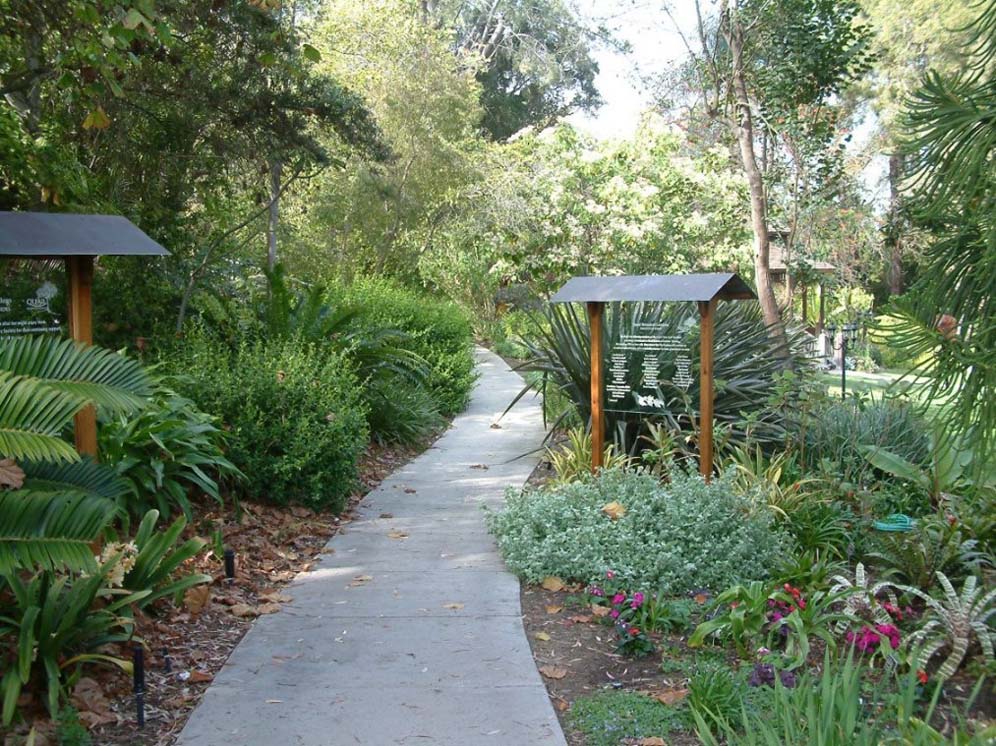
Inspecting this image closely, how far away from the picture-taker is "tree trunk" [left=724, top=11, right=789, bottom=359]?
10.7 meters

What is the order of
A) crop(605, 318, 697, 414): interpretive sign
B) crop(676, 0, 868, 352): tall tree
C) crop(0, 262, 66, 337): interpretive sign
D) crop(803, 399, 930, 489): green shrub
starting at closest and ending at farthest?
crop(0, 262, 66, 337): interpretive sign < crop(803, 399, 930, 489): green shrub < crop(605, 318, 697, 414): interpretive sign < crop(676, 0, 868, 352): tall tree

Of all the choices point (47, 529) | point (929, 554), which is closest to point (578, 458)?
point (929, 554)

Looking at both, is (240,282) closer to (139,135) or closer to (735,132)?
(139,135)

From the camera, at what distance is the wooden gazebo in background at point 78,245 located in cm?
536

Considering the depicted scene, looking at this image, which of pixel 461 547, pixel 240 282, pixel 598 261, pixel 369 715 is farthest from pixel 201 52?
pixel 598 261

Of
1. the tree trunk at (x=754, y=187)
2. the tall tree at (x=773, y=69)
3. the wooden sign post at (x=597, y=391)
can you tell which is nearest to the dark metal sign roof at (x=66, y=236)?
the wooden sign post at (x=597, y=391)

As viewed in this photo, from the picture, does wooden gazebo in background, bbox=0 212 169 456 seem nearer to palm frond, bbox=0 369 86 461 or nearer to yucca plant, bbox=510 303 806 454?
palm frond, bbox=0 369 86 461

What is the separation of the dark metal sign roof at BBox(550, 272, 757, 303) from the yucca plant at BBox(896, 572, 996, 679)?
9.82ft

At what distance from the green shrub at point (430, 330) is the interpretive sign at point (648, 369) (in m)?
4.25

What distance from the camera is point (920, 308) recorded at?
473cm

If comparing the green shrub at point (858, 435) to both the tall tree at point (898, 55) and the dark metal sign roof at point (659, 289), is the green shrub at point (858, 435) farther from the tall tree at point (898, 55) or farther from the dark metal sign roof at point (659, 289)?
the tall tree at point (898, 55)

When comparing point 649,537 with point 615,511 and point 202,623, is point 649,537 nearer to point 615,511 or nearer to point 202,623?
point 615,511

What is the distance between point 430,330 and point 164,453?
8787mm

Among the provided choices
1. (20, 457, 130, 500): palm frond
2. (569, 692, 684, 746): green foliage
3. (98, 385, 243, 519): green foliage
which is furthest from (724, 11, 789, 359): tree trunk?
(20, 457, 130, 500): palm frond
